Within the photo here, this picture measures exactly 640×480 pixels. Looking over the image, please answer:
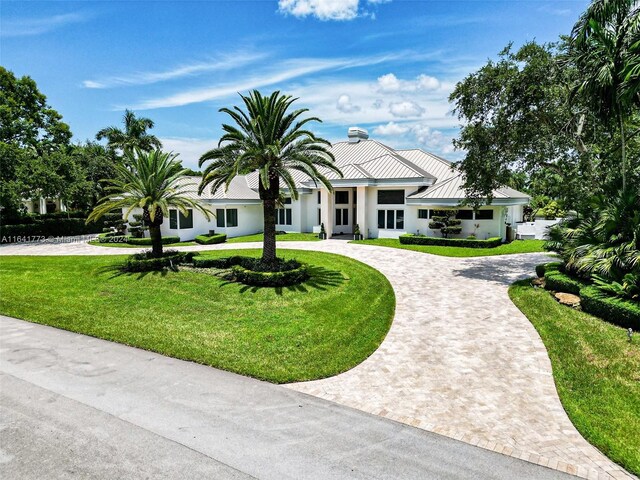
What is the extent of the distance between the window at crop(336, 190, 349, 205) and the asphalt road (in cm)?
3005

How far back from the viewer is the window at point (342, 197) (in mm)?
38809

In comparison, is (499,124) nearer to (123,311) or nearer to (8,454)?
(123,311)

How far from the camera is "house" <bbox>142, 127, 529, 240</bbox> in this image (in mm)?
32281

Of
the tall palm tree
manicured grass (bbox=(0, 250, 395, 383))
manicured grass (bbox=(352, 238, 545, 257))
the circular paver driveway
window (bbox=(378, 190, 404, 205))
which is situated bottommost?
the circular paver driveway

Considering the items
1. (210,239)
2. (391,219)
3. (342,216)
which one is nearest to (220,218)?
(210,239)

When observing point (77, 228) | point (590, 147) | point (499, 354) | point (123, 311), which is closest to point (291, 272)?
point (123, 311)

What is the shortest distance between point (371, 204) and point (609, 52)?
74.9ft

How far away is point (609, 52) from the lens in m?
14.1

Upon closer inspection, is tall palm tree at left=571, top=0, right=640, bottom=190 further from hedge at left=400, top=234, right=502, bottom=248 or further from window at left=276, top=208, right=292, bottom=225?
window at left=276, top=208, right=292, bottom=225

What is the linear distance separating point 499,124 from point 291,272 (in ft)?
40.9

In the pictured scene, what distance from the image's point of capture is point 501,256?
88.2ft

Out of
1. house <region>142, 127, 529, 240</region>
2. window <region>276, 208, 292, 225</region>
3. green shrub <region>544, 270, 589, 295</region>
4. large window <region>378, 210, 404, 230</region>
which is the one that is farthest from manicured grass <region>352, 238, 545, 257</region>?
window <region>276, 208, 292, 225</region>

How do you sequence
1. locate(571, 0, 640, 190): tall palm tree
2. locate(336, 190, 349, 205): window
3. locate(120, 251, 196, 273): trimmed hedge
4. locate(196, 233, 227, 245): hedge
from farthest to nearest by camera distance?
locate(336, 190, 349, 205): window < locate(196, 233, 227, 245): hedge < locate(120, 251, 196, 273): trimmed hedge < locate(571, 0, 640, 190): tall palm tree

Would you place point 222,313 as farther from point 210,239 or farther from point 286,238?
point 286,238
